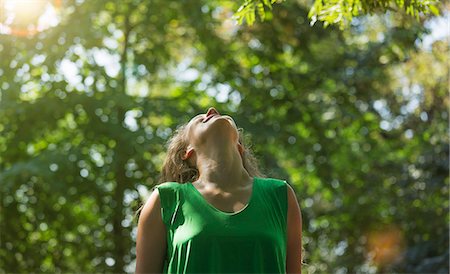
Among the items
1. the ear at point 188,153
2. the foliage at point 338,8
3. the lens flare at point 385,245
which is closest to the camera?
the ear at point 188,153

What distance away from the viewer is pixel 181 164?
2.89 metres

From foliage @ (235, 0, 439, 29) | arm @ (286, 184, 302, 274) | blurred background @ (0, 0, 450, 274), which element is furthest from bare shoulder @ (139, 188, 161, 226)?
blurred background @ (0, 0, 450, 274)

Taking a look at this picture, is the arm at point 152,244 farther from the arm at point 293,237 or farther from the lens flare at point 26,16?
the lens flare at point 26,16

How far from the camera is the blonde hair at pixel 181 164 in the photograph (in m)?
2.86

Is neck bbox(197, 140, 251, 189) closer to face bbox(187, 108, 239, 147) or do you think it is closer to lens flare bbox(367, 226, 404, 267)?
face bbox(187, 108, 239, 147)

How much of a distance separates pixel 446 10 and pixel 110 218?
19.5 feet

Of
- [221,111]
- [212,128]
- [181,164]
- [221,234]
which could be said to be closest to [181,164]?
[181,164]

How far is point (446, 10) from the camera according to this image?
42.5 feet

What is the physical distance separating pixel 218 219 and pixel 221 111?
8595mm

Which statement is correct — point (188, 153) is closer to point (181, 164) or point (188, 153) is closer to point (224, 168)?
point (181, 164)

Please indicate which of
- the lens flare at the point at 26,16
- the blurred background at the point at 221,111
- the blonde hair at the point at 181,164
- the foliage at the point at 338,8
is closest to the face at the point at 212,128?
the blonde hair at the point at 181,164

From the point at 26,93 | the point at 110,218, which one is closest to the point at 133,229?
the point at 110,218

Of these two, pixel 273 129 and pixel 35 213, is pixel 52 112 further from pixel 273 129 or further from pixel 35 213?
pixel 273 129

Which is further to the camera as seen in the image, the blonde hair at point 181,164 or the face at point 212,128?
the blonde hair at point 181,164
